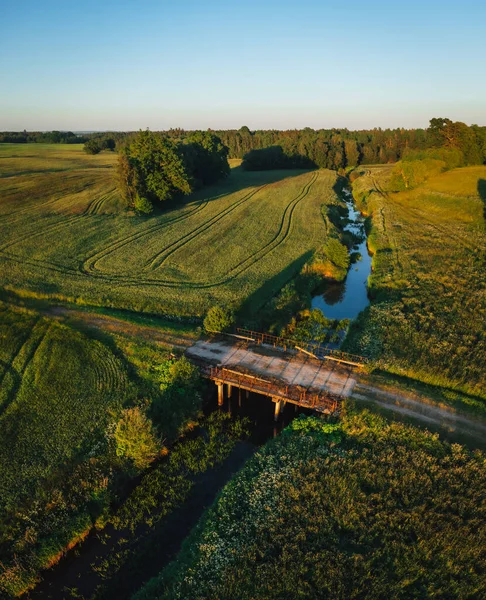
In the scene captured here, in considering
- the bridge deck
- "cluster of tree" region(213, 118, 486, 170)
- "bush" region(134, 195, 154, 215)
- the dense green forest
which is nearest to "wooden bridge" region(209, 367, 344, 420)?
the bridge deck

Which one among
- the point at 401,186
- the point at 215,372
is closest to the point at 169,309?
the point at 215,372

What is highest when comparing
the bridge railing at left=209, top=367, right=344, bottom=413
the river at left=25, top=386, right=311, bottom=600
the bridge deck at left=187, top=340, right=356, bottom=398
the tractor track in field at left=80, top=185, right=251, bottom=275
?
the tractor track in field at left=80, top=185, right=251, bottom=275

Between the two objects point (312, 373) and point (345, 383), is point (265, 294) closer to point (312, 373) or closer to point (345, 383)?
point (312, 373)

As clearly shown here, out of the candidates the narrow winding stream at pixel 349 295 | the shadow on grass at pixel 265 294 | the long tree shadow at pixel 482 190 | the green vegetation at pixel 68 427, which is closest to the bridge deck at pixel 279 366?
the green vegetation at pixel 68 427

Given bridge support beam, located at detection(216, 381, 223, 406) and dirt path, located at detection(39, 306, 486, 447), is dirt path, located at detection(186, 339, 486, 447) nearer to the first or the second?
dirt path, located at detection(39, 306, 486, 447)

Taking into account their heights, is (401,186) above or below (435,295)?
above

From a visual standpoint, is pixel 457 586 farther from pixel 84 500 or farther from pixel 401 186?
pixel 401 186

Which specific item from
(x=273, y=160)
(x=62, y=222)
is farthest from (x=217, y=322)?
(x=273, y=160)
